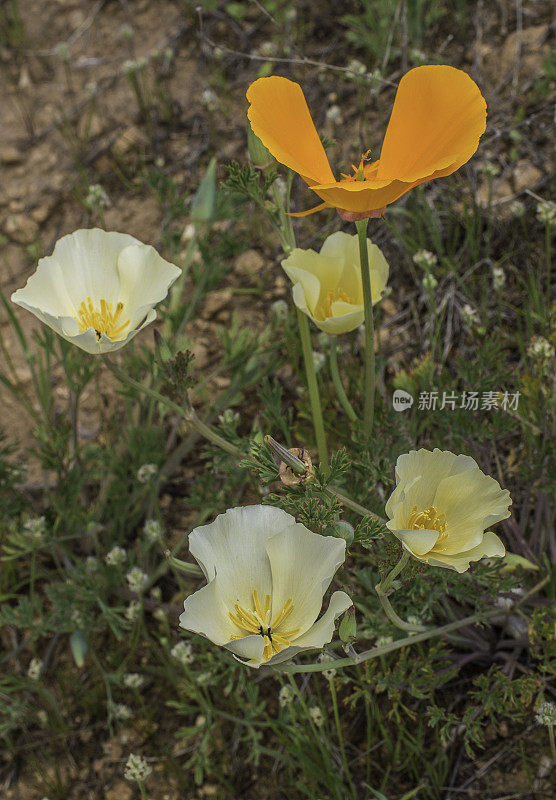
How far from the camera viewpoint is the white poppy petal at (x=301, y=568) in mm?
1250

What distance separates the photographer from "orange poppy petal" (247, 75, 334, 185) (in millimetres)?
1290

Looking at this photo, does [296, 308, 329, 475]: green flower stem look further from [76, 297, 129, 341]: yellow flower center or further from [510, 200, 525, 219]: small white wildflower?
[510, 200, 525, 219]: small white wildflower

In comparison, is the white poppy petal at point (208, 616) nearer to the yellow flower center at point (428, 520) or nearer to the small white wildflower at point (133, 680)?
the yellow flower center at point (428, 520)

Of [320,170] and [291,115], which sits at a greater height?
[291,115]

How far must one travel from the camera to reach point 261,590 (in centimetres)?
137

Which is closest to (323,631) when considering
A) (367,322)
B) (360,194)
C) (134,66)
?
(367,322)

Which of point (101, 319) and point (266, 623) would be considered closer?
point (266, 623)

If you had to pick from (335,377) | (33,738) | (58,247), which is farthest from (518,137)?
(33,738)

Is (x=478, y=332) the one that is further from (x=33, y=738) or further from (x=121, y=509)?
(x=33, y=738)

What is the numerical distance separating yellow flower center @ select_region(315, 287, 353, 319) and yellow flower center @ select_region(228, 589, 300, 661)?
67 cm

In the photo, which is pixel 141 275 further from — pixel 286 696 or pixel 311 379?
pixel 286 696

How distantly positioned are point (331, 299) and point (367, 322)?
11.8 inches

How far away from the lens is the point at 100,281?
175cm

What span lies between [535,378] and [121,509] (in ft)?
4.21
